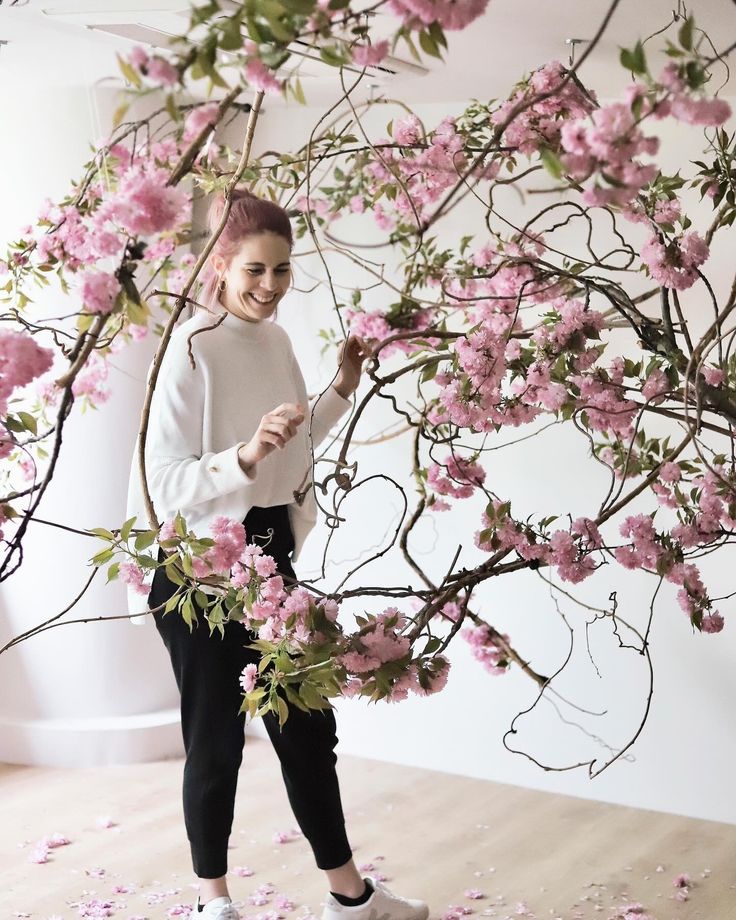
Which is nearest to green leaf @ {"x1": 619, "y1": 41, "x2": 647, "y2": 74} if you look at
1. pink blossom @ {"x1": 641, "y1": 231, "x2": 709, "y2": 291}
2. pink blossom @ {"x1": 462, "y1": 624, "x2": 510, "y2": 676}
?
pink blossom @ {"x1": 641, "y1": 231, "x2": 709, "y2": 291}

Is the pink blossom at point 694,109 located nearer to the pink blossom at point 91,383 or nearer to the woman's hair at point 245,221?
the woman's hair at point 245,221

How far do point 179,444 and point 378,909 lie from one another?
1024 millimetres

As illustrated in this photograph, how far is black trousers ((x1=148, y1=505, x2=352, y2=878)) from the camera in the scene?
7.47ft

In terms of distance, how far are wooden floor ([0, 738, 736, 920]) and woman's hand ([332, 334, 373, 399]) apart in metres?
1.12

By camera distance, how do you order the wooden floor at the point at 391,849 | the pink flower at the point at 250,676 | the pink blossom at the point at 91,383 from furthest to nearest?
1. the pink blossom at the point at 91,383
2. the wooden floor at the point at 391,849
3. the pink flower at the point at 250,676

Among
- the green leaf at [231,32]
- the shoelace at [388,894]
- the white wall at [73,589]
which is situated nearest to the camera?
the green leaf at [231,32]

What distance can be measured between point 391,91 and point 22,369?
82.6 inches

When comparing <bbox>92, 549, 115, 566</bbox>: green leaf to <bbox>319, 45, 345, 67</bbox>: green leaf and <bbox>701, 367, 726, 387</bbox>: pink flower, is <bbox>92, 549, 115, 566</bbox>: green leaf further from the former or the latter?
<bbox>701, 367, 726, 387</bbox>: pink flower

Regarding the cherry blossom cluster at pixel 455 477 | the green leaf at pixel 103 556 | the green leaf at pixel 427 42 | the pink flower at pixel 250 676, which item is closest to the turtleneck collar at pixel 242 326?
the cherry blossom cluster at pixel 455 477

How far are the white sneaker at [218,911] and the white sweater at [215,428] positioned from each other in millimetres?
594

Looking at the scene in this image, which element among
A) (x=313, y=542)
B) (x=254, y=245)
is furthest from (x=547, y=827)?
(x=254, y=245)

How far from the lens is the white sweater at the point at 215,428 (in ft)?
7.30

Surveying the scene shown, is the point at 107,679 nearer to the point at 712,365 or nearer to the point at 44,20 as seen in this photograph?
the point at 44,20

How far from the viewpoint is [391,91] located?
3090 millimetres
